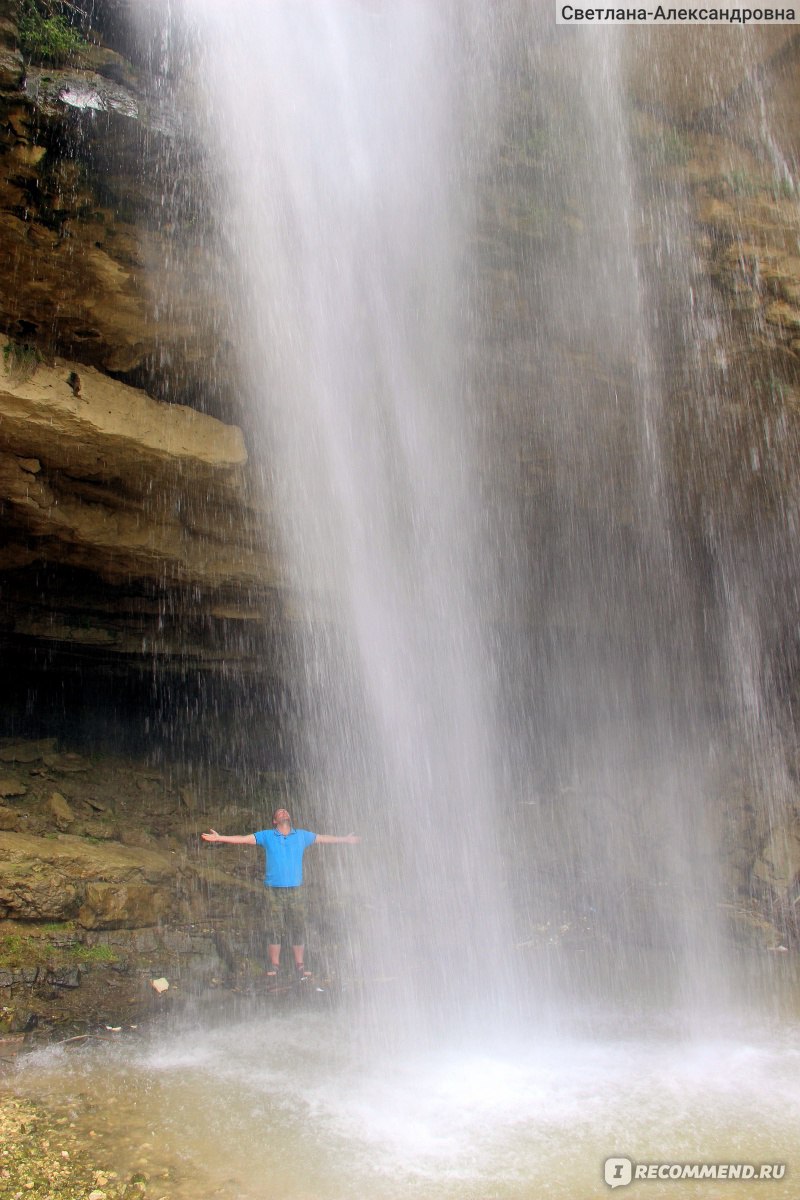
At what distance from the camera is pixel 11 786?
7426mm

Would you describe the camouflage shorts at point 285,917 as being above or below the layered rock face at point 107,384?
below

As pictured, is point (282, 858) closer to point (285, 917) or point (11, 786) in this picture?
point (285, 917)

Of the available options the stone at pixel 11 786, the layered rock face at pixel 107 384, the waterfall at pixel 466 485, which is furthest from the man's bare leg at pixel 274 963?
the layered rock face at pixel 107 384

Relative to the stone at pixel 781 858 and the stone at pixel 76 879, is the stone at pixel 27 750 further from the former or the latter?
the stone at pixel 781 858

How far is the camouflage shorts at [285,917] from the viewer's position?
21.9 ft

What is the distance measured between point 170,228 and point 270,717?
5635 mm

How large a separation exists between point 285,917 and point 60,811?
2330 millimetres

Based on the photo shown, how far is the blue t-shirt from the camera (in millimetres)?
6617

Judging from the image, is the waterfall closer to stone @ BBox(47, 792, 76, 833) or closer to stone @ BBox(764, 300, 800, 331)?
stone @ BBox(764, 300, 800, 331)

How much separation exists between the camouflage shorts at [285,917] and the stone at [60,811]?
1998mm

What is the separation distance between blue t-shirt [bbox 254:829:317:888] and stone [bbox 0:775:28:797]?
2.43 m

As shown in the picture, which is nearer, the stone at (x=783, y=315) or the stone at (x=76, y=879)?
the stone at (x=76, y=879)

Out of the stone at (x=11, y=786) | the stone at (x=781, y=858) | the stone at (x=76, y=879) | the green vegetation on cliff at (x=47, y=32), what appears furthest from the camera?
the stone at (x=781, y=858)

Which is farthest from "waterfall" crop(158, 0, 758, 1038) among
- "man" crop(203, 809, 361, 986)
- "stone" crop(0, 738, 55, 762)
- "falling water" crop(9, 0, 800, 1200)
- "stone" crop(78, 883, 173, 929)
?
"stone" crop(0, 738, 55, 762)
